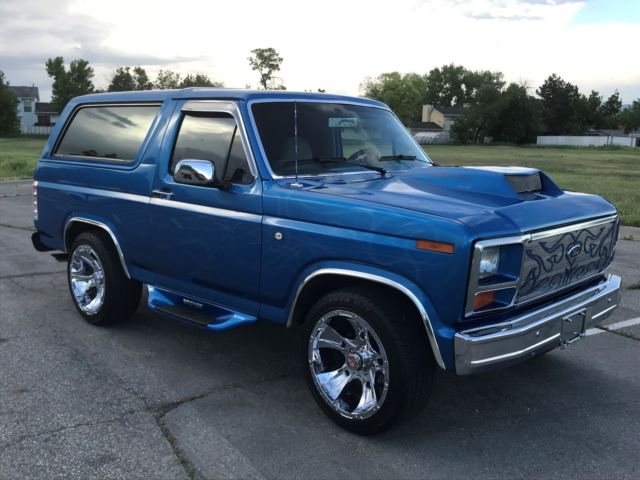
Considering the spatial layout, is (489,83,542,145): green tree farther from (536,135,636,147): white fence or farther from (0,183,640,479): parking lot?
(0,183,640,479): parking lot

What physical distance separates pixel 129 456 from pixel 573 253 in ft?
9.10

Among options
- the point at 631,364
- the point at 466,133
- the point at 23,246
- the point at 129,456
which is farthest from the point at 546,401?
the point at 466,133

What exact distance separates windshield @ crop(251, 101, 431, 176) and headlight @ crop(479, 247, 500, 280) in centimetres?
147

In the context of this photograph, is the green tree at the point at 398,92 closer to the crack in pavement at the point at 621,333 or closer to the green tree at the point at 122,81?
the green tree at the point at 122,81

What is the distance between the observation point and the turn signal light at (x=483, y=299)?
10.6 ft

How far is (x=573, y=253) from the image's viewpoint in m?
3.77

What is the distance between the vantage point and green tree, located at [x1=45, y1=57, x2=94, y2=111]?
3388 inches

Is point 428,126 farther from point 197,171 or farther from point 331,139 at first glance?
point 197,171

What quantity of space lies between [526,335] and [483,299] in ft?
0.98

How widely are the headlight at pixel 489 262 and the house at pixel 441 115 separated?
114m

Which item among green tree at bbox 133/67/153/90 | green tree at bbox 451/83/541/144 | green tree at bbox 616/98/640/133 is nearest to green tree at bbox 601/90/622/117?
green tree at bbox 616/98/640/133

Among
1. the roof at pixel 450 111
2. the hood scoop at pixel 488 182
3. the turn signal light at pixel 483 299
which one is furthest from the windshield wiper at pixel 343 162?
the roof at pixel 450 111

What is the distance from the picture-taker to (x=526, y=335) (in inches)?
130

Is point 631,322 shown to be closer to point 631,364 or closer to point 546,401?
point 631,364
